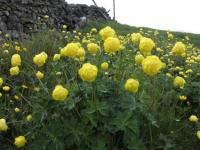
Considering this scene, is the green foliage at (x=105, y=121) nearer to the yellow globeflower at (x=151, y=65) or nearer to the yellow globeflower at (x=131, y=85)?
the yellow globeflower at (x=131, y=85)

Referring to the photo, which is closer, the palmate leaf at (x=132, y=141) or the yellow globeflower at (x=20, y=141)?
the palmate leaf at (x=132, y=141)

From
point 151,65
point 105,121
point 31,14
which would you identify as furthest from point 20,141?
point 31,14

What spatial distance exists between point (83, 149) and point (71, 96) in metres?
0.32

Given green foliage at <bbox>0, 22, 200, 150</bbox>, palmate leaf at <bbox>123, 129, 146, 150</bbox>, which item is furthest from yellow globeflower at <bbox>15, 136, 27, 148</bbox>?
palmate leaf at <bbox>123, 129, 146, 150</bbox>

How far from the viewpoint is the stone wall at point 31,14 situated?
8893 millimetres

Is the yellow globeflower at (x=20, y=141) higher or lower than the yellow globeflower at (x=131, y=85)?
lower

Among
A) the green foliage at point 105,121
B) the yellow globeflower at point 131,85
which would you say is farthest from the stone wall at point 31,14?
the yellow globeflower at point 131,85

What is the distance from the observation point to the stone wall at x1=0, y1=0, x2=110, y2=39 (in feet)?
29.2

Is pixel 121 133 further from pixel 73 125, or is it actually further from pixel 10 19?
pixel 10 19

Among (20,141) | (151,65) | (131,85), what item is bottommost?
(20,141)

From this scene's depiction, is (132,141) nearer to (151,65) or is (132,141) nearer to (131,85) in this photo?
(131,85)

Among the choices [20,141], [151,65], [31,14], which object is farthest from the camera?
[31,14]

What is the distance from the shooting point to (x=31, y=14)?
385 inches

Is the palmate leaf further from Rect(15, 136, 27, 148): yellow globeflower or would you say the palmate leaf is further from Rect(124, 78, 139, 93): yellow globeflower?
Rect(15, 136, 27, 148): yellow globeflower
